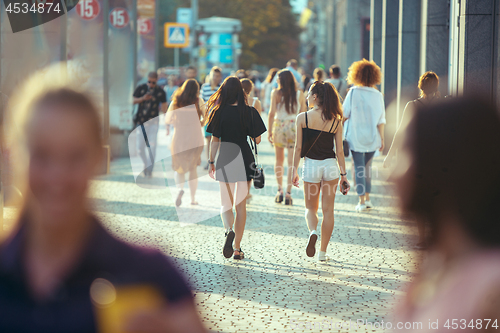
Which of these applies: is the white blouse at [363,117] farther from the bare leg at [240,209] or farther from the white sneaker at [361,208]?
the bare leg at [240,209]

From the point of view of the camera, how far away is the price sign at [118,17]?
53.9 feet

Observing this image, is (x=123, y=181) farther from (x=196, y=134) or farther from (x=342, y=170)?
(x=342, y=170)

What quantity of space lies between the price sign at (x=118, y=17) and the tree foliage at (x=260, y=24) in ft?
151

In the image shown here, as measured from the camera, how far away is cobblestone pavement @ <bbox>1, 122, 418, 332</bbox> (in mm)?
4891

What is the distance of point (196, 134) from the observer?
984cm

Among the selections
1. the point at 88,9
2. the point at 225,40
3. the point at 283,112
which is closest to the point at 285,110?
the point at 283,112

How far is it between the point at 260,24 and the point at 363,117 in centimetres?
5482

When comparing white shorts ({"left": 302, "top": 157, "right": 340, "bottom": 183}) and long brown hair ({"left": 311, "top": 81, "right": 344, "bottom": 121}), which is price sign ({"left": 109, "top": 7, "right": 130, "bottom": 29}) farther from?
white shorts ({"left": 302, "top": 157, "right": 340, "bottom": 183})

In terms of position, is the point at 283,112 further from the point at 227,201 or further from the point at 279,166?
the point at 227,201

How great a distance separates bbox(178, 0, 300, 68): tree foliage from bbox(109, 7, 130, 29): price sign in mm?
45973

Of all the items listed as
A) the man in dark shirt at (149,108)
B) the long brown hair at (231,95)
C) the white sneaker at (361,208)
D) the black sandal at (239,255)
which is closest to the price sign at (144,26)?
the man in dark shirt at (149,108)

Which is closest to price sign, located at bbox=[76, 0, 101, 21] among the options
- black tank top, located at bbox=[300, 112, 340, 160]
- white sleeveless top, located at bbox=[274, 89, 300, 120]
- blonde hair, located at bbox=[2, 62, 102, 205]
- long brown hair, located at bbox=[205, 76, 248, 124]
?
white sleeveless top, located at bbox=[274, 89, 300, 120]

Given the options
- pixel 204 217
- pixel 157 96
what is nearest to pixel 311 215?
pixel 204 217

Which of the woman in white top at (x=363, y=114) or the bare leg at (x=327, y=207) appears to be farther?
the woman in white top at (x=363, y=114)
